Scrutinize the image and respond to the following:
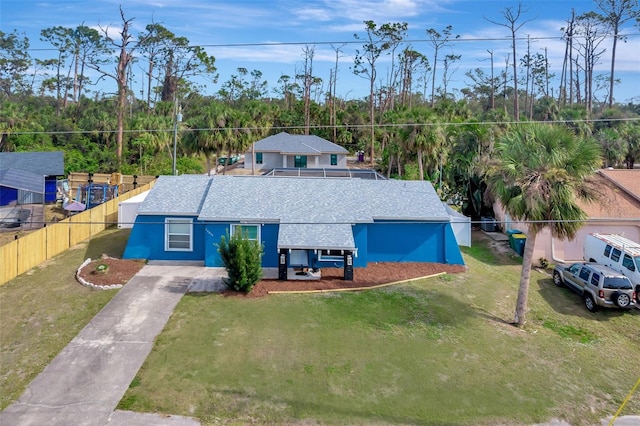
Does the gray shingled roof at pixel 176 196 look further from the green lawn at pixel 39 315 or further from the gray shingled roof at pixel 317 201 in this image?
the green lawn at pixel 39 315

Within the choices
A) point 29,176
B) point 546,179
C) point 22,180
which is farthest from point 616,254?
point 29,176

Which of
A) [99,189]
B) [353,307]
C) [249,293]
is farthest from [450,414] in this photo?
[99,189]

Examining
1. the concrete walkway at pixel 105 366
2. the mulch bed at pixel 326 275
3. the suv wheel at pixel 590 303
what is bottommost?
the concrete walkway at pixel 105 366

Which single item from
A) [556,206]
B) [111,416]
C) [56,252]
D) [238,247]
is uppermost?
[556,206]

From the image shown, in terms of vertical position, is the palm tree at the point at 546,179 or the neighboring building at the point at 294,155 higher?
the neighboring building at the point at 294,155

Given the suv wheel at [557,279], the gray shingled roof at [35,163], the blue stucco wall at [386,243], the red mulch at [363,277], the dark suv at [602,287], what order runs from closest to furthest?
the dark suv at [602,287]
the red mulch at [363,277]
the suv wheel at [557,279]
the blue stucco wall at [386,243]
the gray shingled roof at [35,163]

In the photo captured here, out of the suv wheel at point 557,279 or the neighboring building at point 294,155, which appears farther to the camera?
the neighboring building at point 294,155

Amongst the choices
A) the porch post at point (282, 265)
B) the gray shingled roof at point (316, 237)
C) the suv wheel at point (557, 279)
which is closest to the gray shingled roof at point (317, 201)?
the gray shingled roof at point (316, 237)

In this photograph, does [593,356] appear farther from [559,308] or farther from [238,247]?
[238,247]
